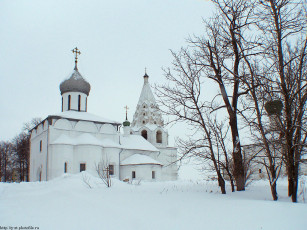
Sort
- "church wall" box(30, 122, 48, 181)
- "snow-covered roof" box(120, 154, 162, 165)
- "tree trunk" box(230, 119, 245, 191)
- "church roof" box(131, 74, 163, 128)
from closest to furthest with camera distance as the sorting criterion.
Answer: "tree trunk" box(230, 119, 245, 191)
"church wall" box(30, 122, 48, 181)
"snow-covered roof" box(120, 154, 162, 165)
"church roof" box(131, 74, 163, 128)

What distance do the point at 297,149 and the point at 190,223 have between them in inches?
161

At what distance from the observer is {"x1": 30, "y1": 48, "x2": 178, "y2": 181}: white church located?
22.6 meters

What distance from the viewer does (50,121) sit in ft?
75.6

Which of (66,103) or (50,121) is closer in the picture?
(50,121)

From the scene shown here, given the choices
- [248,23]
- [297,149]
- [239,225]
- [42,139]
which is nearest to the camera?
[239,225]

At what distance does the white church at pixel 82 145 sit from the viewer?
22578 millimetres

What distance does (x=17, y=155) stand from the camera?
35188mm

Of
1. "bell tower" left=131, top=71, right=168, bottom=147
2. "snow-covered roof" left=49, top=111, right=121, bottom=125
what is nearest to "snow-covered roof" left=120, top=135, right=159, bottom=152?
"bell tower" left=131, top=71, right=168, bottom=147

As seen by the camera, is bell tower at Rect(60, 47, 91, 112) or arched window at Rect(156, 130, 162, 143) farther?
arched window at Rect(156, 130, 162, 143)

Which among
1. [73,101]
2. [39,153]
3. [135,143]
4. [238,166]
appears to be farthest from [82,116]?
[238,166]

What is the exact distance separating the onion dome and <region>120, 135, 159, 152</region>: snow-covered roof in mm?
5679

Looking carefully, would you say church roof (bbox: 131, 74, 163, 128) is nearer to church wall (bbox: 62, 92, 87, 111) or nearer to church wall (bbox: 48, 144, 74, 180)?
church wall (bbox: 62, 92, 87, 111)

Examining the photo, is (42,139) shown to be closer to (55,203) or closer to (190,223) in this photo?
(55,203)

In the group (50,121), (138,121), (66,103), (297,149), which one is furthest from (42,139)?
(297,149)
